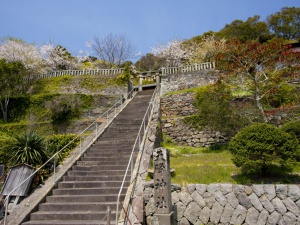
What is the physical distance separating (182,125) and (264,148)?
27.6 ft

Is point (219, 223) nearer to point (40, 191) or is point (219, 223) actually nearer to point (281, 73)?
point (40, 191)

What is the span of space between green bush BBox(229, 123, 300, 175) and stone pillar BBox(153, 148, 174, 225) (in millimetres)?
2670

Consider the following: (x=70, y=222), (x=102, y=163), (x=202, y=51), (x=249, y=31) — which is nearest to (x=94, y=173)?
(x=102, y=163)

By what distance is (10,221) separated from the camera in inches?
271

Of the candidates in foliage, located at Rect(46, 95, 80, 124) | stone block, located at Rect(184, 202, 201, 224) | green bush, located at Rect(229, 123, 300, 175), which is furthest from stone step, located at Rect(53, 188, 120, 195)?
foliage, located at Rect(46, 95, 80, 124)

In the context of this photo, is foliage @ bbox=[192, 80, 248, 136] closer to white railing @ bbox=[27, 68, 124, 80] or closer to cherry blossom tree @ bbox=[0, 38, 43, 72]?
white railing @ bbox=[27, 68, 124, 80]

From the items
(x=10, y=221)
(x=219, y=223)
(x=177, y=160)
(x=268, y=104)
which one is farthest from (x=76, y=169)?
(x=268, y=104)

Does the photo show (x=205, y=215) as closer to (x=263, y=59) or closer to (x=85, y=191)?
(x=85, y=191)

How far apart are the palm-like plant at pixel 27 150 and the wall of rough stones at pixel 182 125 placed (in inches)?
304

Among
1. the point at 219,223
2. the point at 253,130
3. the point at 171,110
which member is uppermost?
the point at 171,110

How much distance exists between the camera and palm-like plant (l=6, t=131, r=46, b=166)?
34.5 feet

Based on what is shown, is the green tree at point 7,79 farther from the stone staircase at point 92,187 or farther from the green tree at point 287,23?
the green tree at point 287,23

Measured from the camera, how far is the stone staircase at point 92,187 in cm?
701

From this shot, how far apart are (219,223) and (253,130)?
312 cm
